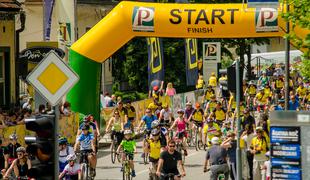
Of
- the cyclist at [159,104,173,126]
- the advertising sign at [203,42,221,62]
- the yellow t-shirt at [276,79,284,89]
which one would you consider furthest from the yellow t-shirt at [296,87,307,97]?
the cyclist at [159,104,173,126]

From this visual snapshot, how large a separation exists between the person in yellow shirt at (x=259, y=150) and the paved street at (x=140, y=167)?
2.99 meters

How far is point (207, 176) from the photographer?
24.6 metres

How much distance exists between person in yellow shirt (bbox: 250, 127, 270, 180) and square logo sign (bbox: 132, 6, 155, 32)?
A: 22.5 feet

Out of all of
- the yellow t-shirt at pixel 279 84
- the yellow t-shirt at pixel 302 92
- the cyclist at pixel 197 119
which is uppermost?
the yellow t-shirt at pixel 279 84

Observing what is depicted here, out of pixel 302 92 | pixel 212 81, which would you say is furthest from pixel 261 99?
pixel 212 81

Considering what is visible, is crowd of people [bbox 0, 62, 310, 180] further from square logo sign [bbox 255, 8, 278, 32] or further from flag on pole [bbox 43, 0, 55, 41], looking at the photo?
flag on pole [bbox 43, 0, 55, 41]

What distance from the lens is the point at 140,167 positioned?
26.7 m

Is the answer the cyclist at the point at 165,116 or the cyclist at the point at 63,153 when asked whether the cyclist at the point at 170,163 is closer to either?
the cyclist at the point at 63,153

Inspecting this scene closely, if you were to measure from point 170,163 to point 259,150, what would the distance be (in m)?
2.42

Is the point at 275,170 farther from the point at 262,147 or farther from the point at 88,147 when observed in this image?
the point at 88,147

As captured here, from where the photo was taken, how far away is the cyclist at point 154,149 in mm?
21656

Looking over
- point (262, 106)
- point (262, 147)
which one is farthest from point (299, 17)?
point (262, 106)

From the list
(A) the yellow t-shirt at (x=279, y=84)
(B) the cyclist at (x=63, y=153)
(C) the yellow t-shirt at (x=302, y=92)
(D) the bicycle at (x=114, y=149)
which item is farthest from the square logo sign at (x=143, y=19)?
(A) the yellow t-shirt at (x=279, y=84)

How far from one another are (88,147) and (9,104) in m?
13.5
